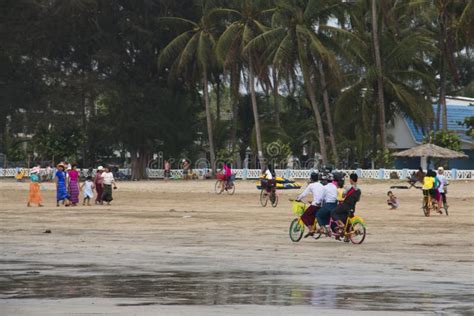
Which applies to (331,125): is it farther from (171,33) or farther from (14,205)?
(14,205)

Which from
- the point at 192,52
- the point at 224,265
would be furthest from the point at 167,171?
the point at 224,265

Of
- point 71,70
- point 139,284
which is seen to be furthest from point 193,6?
point 139,284

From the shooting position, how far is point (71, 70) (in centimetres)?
8175

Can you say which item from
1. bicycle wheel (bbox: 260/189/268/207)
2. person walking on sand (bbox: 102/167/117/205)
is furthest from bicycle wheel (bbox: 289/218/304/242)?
person walking on sand (bbox: 102/167/117/205)

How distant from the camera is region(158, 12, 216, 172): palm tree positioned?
74.5 meters

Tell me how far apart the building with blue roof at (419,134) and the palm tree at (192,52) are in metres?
12.6

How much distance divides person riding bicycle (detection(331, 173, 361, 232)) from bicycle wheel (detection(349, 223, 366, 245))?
0.85ft

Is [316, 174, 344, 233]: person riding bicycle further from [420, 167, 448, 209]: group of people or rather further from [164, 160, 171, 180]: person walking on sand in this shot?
[164, 160, 171, 180]: person walking on sand

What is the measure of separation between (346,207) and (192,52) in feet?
174

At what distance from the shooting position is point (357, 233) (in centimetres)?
2298

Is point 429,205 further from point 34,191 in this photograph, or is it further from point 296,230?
point 34,191

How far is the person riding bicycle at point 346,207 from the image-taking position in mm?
22562

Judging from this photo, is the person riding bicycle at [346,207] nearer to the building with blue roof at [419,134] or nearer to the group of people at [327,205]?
the group of people at [327,205]

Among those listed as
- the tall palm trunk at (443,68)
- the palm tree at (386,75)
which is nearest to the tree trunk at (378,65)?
the palm tree at (386,75)
